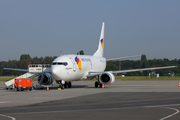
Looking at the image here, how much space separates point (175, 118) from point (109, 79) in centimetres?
2558

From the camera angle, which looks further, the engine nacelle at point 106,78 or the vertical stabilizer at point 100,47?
the vertical stabilizer at point 100,47

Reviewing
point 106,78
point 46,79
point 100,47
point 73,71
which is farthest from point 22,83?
point 100,47

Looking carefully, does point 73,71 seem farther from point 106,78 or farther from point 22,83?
point 22,83

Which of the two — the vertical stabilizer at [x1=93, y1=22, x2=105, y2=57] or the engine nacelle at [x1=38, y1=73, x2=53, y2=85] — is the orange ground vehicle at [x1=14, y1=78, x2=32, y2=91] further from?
the vertical stabilizer at [x1=93, y1=22, x2=105, y2=57]

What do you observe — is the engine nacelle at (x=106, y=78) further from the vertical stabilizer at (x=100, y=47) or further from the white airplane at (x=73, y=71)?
the vertical stabilizer at (x=100, y=47)

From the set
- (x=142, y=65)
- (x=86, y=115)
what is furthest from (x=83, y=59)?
(x=142, y=65)

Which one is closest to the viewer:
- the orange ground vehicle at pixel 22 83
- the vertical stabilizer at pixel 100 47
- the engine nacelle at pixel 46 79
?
the orange ground vehicle at pixel 22 83

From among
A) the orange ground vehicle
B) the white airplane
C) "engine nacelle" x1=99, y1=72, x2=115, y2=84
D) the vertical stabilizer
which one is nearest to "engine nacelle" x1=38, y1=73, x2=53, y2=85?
the white airplane

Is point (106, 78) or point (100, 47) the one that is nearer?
point (106, 78)

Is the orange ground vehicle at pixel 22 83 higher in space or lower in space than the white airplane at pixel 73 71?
lower

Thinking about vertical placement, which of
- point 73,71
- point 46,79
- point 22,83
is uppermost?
point 73,71

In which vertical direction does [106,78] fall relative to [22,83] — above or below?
above

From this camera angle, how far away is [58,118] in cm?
1271

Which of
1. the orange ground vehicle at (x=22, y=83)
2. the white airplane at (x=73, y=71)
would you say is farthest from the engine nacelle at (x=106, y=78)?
the orange ground vehicle at (x=22, y=83)
